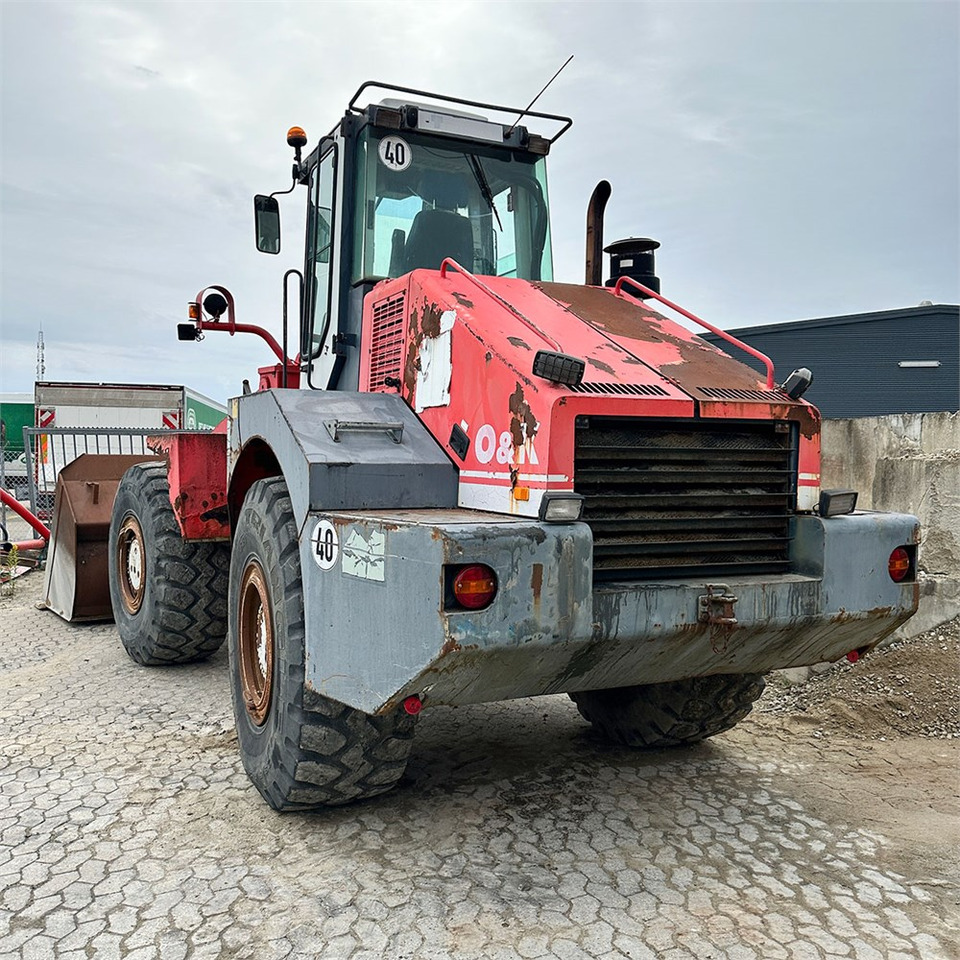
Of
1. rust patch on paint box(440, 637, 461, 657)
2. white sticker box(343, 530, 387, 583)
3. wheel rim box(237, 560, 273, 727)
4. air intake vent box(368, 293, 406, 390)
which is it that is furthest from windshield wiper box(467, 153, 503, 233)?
rust patch on paint box(440, 637, 461, 657)

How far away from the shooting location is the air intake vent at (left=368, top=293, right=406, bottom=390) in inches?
155

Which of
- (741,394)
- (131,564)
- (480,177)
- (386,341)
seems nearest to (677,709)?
(741,394)

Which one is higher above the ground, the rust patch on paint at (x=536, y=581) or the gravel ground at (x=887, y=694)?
the rust patch on paint at (x=536, y=581)

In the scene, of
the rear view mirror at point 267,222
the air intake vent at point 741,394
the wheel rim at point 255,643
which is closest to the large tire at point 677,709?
the air intake vent at point 741,394

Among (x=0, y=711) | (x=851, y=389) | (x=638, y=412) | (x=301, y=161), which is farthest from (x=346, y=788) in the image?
(x=851, y=389)

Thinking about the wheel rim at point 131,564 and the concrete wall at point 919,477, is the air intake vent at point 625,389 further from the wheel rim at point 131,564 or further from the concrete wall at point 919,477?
the wheel rim at point 131,564

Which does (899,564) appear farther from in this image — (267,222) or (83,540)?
(83,540)

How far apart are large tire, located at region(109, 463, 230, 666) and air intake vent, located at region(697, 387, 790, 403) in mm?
3367

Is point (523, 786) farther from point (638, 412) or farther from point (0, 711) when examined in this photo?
point (0, 711)

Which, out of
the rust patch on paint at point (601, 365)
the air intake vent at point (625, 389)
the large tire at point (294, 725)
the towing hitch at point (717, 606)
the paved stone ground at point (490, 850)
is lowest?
the paved stone ground at point (490, 850)

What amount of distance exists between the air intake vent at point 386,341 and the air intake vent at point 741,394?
4.19 ft

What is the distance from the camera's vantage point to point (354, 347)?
→ 176 inches

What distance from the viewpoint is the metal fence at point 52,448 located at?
9.48 meters

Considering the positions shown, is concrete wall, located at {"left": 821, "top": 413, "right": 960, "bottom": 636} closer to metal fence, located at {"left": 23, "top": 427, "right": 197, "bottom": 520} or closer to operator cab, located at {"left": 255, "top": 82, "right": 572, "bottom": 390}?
operator cab, located at {"left": 255, "top": 82, "right": 572, "bottom": 390}
